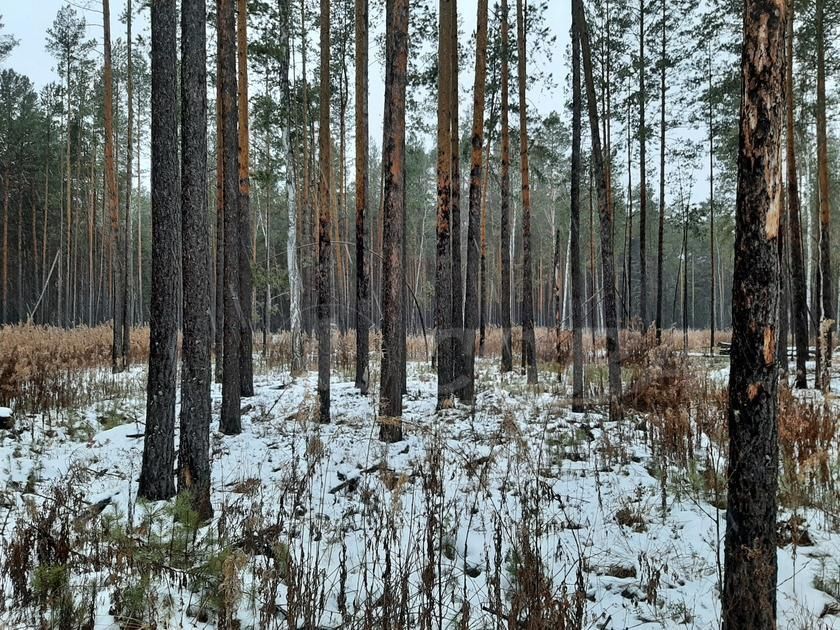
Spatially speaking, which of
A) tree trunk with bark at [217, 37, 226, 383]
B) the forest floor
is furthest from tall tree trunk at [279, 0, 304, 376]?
the forest floor

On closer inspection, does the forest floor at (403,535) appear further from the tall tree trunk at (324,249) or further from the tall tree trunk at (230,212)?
the tall tree trunk at (324,249)

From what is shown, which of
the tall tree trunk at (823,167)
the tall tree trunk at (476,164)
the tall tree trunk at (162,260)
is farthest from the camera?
the tall tree trunk at (823,167)

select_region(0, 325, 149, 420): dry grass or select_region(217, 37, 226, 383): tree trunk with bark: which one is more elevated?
select_region(217, 37, 226, 383): tree trunk with bark

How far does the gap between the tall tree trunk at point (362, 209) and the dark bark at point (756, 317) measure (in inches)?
221

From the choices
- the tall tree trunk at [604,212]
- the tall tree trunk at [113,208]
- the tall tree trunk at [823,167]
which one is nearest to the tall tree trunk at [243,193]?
the tall tree trunk at [113,208]

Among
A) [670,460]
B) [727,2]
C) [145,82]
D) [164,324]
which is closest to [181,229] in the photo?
[164,324]

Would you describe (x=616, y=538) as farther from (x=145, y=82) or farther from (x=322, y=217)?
(x=145, y=82)

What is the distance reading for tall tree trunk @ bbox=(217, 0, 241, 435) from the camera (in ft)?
21.7

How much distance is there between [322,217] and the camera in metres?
7.56

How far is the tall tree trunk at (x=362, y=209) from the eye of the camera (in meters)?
7.43

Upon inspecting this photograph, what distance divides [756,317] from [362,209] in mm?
6587

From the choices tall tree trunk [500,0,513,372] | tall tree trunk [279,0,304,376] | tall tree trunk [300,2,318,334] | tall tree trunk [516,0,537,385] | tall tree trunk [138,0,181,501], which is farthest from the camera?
tall tree trunk [300,2,318,334]

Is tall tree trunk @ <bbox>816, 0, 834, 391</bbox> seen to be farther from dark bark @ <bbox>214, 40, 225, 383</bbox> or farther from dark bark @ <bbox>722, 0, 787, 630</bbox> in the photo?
dark bark @ <bbox>214, 40, 225, 383</bbox>

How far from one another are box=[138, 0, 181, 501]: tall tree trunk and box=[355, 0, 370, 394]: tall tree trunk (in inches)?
133
